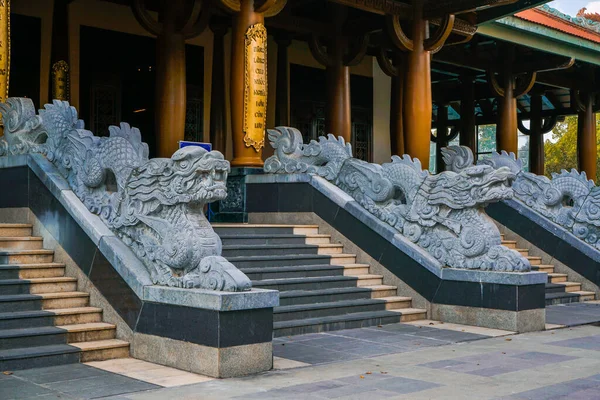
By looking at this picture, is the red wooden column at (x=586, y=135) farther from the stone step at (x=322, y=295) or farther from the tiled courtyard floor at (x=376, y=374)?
the tiled courtyard floor at (x=376, y=374)

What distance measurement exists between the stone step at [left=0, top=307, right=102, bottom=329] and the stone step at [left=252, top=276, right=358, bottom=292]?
1.97m

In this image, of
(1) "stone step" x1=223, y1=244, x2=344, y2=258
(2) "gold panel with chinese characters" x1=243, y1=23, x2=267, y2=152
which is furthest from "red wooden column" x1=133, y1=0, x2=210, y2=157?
(1) "stone step" x1=223, y1=244, x2=344, y2=258

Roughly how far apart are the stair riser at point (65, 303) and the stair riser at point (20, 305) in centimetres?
6

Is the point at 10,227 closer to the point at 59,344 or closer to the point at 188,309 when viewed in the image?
the point at 59,344

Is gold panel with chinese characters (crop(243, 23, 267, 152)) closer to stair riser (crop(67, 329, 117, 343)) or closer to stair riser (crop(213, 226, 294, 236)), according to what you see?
stair riser (crop(213, 226, 294, 236))

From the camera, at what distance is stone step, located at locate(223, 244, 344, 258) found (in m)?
9.62

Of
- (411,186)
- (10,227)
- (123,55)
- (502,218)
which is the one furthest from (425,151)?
(10,227)

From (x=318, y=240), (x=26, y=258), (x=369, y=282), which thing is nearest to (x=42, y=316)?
(x=26, y=258)

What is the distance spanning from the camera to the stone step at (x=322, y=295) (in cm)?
889

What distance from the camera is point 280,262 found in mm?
9781

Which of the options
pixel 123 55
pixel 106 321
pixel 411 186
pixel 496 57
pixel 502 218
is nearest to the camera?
pixel 106 321

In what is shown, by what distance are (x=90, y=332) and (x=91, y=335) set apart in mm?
29

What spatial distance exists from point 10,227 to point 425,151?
7981 millimetres

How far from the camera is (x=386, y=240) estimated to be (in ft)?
33.5
